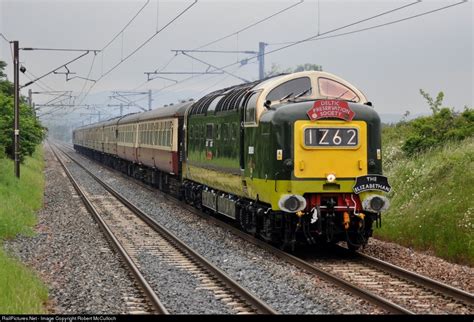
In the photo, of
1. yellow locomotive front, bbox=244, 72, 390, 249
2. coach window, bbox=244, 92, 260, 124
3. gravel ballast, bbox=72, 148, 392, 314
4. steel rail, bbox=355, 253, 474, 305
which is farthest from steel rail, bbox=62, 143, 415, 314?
coach window, bbox=244, 92, 260, 124

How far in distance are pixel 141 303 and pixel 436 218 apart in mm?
7704

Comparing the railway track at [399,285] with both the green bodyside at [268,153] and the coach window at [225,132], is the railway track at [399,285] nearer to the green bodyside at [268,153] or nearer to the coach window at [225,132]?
the green bodyside at [268,153]

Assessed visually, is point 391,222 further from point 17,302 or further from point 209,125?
point 17,302

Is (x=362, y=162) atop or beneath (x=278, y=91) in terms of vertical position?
beneath

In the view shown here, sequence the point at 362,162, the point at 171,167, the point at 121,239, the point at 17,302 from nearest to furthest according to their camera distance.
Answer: the point at 17,302, the point at 362,162, the point at 121,239, the point at 171,167

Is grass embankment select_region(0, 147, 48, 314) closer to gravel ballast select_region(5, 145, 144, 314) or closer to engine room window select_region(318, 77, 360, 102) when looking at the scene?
gravel ballast select_region(5, 145, 144, 314)

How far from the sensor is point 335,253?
48.9ft

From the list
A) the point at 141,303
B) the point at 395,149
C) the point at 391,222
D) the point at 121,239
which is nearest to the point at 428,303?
the point at 141,303

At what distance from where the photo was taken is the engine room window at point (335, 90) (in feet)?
49.2

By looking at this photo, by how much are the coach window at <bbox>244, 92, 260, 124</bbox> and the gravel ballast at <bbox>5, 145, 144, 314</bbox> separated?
3940mm

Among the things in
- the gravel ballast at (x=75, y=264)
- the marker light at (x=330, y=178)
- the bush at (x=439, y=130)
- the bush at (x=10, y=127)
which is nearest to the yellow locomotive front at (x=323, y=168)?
the marker light at (x=330, y=178)

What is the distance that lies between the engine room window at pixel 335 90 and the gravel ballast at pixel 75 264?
17.6 ft

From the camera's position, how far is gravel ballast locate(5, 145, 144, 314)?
1040cm

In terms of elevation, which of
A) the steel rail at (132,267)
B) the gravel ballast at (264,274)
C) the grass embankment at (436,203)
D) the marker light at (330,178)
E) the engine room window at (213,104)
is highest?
the engine room window at (213,104)
